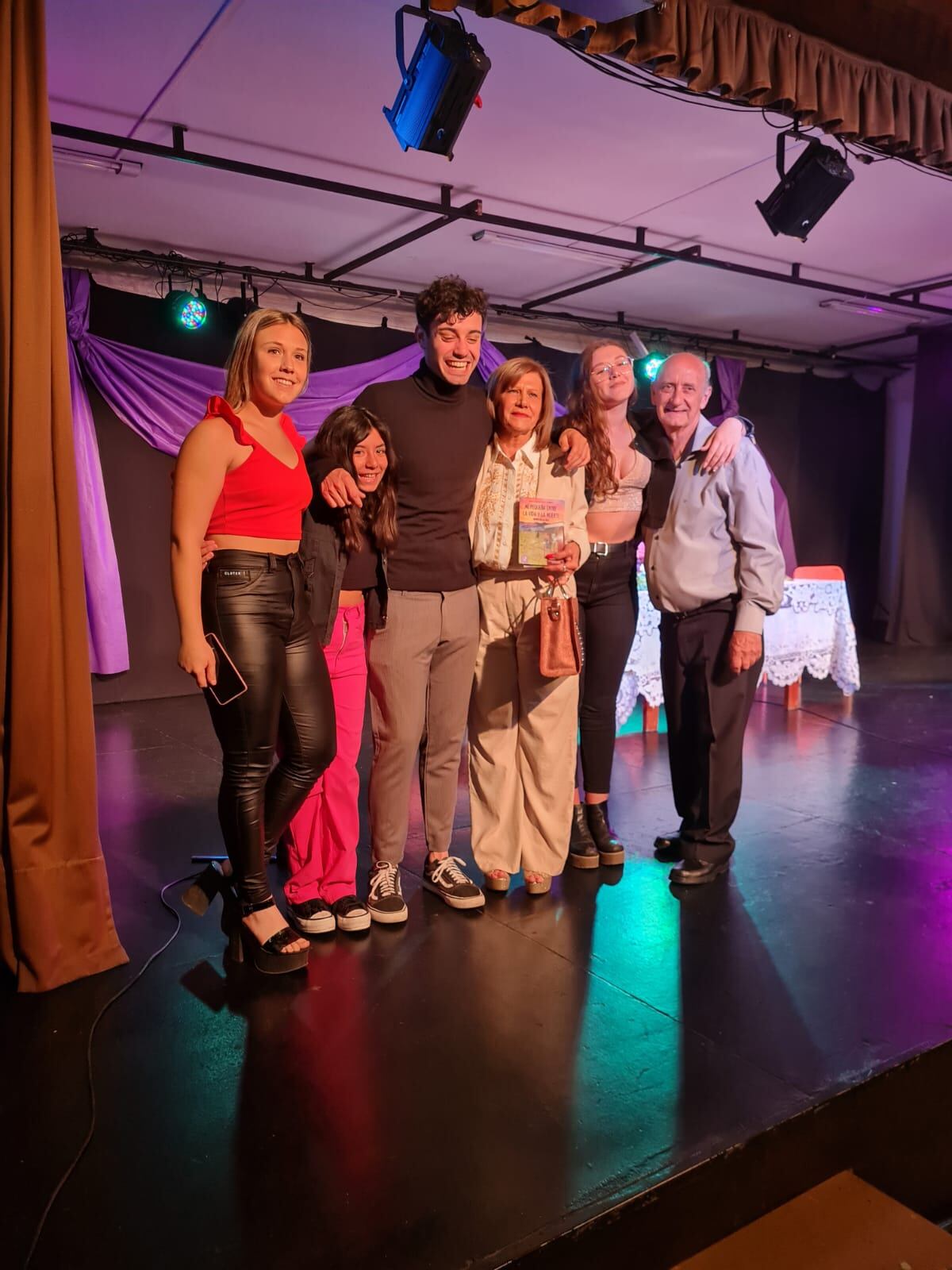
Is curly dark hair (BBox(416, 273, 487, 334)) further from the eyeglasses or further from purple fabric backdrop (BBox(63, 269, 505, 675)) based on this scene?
purple fabric backdrop (BBox(63, 269, 505, 675))

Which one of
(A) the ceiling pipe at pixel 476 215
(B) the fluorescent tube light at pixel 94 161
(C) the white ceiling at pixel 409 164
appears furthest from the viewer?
(B) the fluorescent tube light at pixel 94 161

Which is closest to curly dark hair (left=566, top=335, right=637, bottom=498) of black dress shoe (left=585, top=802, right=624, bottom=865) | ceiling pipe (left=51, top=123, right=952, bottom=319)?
black dress shoe (left=585, top=802, right=624, bottom=865)

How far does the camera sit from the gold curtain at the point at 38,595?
2.00 metres

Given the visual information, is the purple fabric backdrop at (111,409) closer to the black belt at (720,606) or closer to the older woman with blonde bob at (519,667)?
the older woman with blonde bob at (519,667)

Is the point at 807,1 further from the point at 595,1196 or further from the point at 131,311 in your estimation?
the point at 131,311

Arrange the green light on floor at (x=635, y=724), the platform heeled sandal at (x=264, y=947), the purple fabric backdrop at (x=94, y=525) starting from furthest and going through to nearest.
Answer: the purple fabric backdrop at (x=94, y=525) → the green light on floor at (x=635, y=724) → the platform heeled sandal at (x=264, y=947)

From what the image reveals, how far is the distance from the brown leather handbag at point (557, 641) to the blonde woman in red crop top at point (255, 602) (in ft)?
1.82

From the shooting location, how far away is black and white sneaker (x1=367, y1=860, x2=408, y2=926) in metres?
2.47

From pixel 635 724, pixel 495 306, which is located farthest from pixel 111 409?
pixel 635 724

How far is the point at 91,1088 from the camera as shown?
1775mm

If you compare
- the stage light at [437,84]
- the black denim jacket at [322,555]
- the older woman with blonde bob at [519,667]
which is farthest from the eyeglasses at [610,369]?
the stage light at [437,84]

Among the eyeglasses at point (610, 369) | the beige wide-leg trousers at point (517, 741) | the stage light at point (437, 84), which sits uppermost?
the stage light at point (437, 84)

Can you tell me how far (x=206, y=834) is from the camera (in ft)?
10.7

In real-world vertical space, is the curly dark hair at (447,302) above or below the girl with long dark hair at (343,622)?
above
